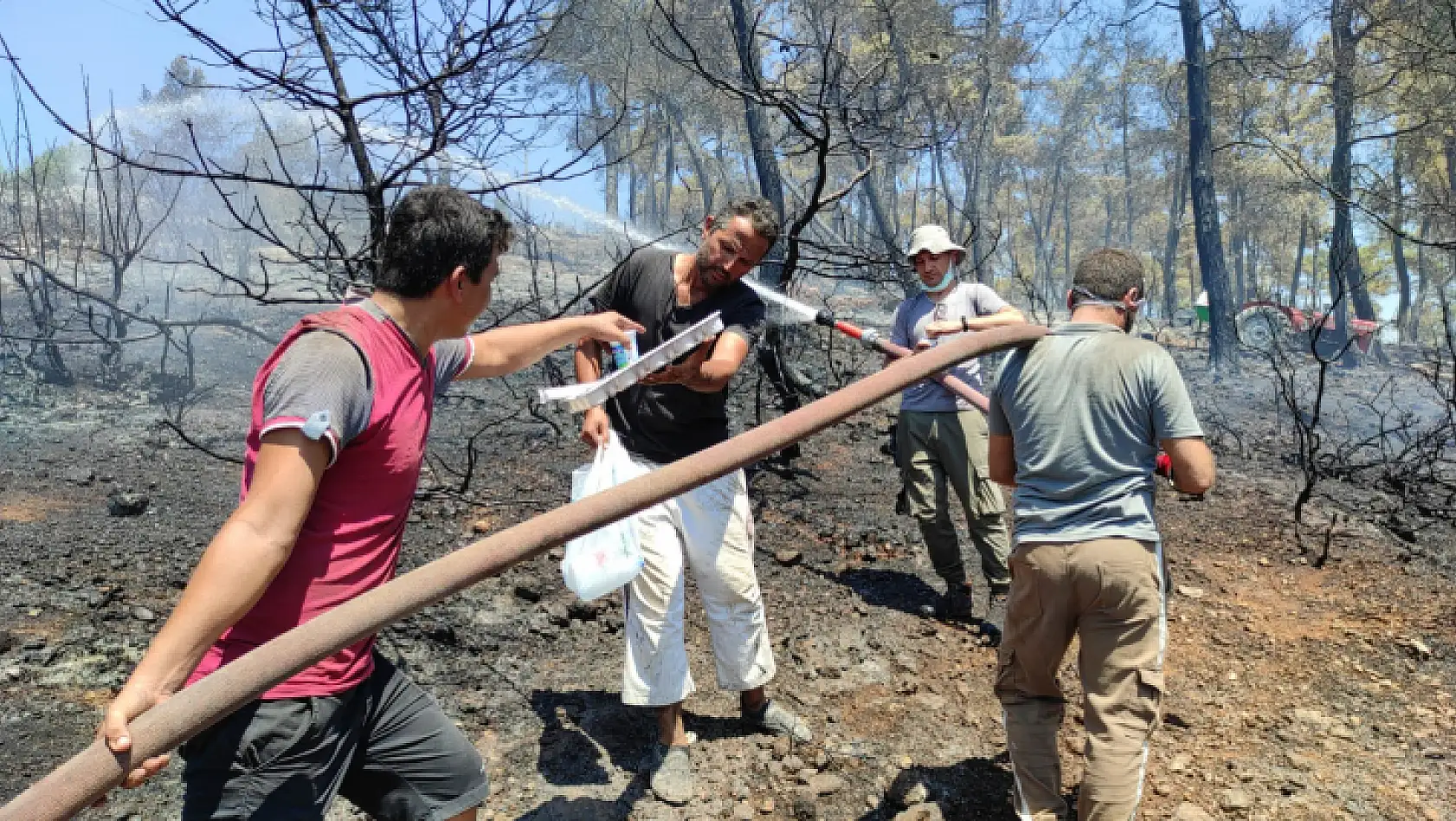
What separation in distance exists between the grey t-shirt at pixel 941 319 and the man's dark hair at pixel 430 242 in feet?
9.17

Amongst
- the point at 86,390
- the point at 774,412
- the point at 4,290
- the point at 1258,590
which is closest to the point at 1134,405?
the point at 1258,590

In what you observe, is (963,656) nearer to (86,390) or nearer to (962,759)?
(962,759)

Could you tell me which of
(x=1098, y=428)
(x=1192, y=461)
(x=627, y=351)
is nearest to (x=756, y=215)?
(x=627, y=351)

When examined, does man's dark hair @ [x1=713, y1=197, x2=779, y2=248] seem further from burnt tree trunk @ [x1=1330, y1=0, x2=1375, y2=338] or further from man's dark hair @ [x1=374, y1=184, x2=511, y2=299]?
burnt tree trunk @ [x1=1330, y1=0, x2=1375, y2=338]

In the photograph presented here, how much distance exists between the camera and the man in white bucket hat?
4340 mm

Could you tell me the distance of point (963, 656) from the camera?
408 cm

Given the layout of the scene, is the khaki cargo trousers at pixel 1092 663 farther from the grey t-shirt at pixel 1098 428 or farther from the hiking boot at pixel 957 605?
the hiking boot at pixel 957 605

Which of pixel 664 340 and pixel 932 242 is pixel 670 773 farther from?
pixel 932 242

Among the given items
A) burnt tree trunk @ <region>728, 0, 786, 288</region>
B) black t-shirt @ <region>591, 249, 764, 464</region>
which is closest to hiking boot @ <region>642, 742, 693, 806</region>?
black t-shirt @ <region>591, 249, 764, 464</region>

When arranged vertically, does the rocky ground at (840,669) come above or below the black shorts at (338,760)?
below

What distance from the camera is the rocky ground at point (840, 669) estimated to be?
2.95 metres

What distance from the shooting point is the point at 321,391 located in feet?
4.83

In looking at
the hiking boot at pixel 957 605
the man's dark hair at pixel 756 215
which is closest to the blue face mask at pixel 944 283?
the hiking boot at pixel 957 605

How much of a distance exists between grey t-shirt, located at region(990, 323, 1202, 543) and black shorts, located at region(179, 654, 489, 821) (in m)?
1.69
